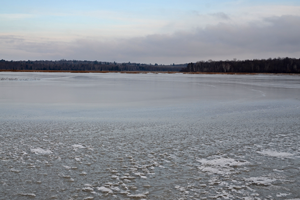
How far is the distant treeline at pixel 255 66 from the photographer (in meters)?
103

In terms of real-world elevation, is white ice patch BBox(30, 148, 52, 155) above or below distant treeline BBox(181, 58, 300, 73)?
below

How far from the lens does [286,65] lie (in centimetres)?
10475

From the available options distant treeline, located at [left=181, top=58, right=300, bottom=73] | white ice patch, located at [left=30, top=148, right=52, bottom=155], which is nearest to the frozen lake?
white ice patch, located at [left=30, top=148, right=52, bottom=155]

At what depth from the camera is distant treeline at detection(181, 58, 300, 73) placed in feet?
337

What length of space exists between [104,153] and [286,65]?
11383 centimetres

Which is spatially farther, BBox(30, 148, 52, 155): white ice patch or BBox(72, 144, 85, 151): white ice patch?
BBox(72, 144, 85, 151): white ice patch

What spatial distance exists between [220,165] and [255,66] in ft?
379

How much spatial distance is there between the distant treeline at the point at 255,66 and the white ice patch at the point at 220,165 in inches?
4188

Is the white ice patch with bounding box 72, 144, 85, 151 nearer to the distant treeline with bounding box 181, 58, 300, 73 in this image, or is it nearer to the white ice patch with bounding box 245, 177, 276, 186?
the white ice patch with bounding box 245, 177, 276, 186

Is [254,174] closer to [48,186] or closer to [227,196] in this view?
[227,196]

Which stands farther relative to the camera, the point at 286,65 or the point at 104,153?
the point at 286,65

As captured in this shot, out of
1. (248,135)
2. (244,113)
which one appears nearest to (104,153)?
(248,135)

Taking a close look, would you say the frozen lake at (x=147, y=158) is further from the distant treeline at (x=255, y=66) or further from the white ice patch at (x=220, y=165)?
→ the distant treeline at (x=255, y=66)

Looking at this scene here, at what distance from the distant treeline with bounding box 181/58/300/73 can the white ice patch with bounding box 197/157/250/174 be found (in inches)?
4188
